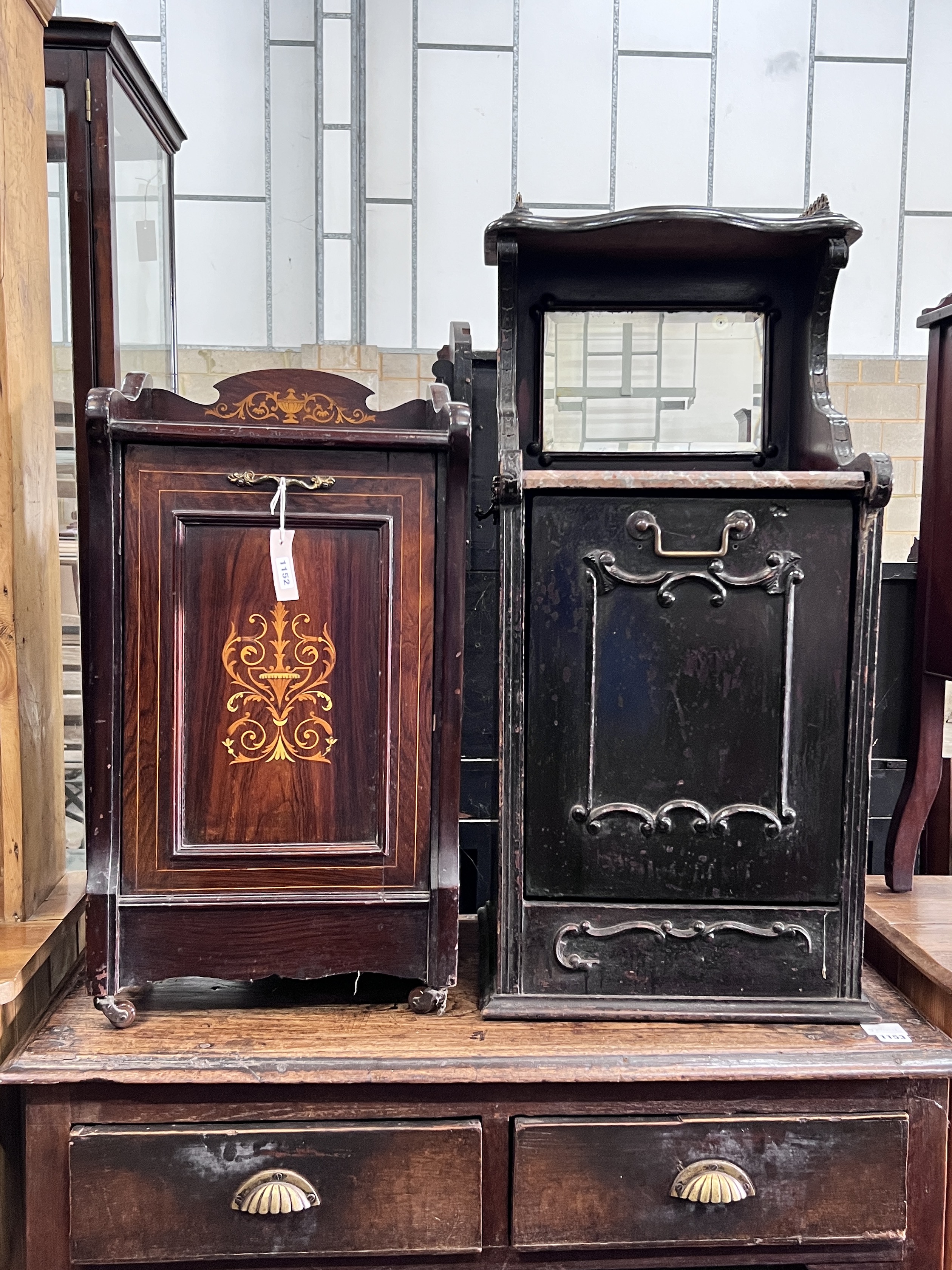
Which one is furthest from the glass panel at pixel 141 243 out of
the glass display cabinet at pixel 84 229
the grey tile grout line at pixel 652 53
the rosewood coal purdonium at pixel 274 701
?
the grey tile grout line at pixel 652 53

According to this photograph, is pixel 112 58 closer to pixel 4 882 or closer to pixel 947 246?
pixel 4 882

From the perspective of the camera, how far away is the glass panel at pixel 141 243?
1.91 metres

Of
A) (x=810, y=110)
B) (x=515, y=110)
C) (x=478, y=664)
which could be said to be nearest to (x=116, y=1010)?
(x=478, y=664)

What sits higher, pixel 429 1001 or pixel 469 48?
pixel 469 48

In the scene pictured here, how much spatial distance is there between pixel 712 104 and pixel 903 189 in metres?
0.87

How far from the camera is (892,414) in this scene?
4.13m

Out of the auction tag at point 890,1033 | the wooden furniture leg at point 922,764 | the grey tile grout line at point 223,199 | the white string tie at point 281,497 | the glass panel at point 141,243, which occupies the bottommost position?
the auction tag at point 890,1033

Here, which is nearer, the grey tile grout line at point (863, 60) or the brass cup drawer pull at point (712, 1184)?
the brass cup drawer pull at point (712, 1184)

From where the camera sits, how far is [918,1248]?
1.38 meters

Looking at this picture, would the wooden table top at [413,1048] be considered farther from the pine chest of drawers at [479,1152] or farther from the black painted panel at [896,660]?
the black painted panel at [896,660]

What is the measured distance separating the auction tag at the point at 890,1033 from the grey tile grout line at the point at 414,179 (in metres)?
3.20

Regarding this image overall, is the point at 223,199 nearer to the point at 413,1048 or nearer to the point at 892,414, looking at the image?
the point at 892,414

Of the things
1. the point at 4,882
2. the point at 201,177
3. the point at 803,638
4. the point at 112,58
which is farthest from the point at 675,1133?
the point at 201,177

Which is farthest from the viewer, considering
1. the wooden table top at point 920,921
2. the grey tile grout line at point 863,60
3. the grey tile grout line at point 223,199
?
the grey tile grout line at point 863,60
